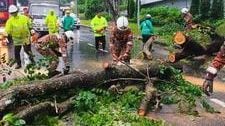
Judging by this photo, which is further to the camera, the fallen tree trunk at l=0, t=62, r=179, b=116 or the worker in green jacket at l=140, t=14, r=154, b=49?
the worker in green jacket at l=140, t=14, r=154, b=49

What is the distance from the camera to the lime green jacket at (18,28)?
1767 cm

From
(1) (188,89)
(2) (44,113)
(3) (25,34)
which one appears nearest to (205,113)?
(1) (188,89)

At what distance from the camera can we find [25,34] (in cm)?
1789

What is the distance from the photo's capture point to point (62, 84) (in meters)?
10.2

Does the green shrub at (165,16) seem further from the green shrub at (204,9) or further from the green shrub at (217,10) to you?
the green shrub at (217,10)

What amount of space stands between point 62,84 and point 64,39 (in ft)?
28.6

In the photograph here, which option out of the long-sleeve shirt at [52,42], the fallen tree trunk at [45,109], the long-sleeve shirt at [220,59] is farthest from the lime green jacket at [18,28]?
the long-sleeve shirt at [220,59]

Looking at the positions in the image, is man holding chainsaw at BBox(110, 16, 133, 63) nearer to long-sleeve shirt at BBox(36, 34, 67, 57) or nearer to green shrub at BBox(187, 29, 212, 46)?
long-sleeve shirt at BBox(36, 34, 67, 57)

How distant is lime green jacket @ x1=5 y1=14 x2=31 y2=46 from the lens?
58.0 feet

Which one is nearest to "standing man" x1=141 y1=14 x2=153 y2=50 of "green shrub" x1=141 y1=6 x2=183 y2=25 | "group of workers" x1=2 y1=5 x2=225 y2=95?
"group of workers" x1=2 y1=5 x2=225 y2=95

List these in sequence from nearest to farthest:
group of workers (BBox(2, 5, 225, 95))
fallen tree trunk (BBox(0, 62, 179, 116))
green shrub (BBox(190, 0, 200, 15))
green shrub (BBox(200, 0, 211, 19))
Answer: group of workers (BBox(2, 5, 225, 95))
fallen tree trunk (BBox(0, 62, 179, 116))
green shrub (BBox(200, 0, 211, 19))
green shrub (BBox(190, 0, 200, 15))

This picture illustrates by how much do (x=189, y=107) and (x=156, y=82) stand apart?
1.46 metres

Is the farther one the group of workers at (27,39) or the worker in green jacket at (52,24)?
the worker in green jacket at (52,24)

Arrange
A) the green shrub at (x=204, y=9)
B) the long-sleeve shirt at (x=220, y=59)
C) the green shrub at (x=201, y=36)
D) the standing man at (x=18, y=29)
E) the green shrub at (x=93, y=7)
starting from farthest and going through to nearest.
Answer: the green shrub at (x=93, y=7), the green shrub at (x=204, y=9), the green shrub at (x=201, y=36), the standing man at (x=18, y=29), the long-sleeve shirt at (x=220, y=59)
